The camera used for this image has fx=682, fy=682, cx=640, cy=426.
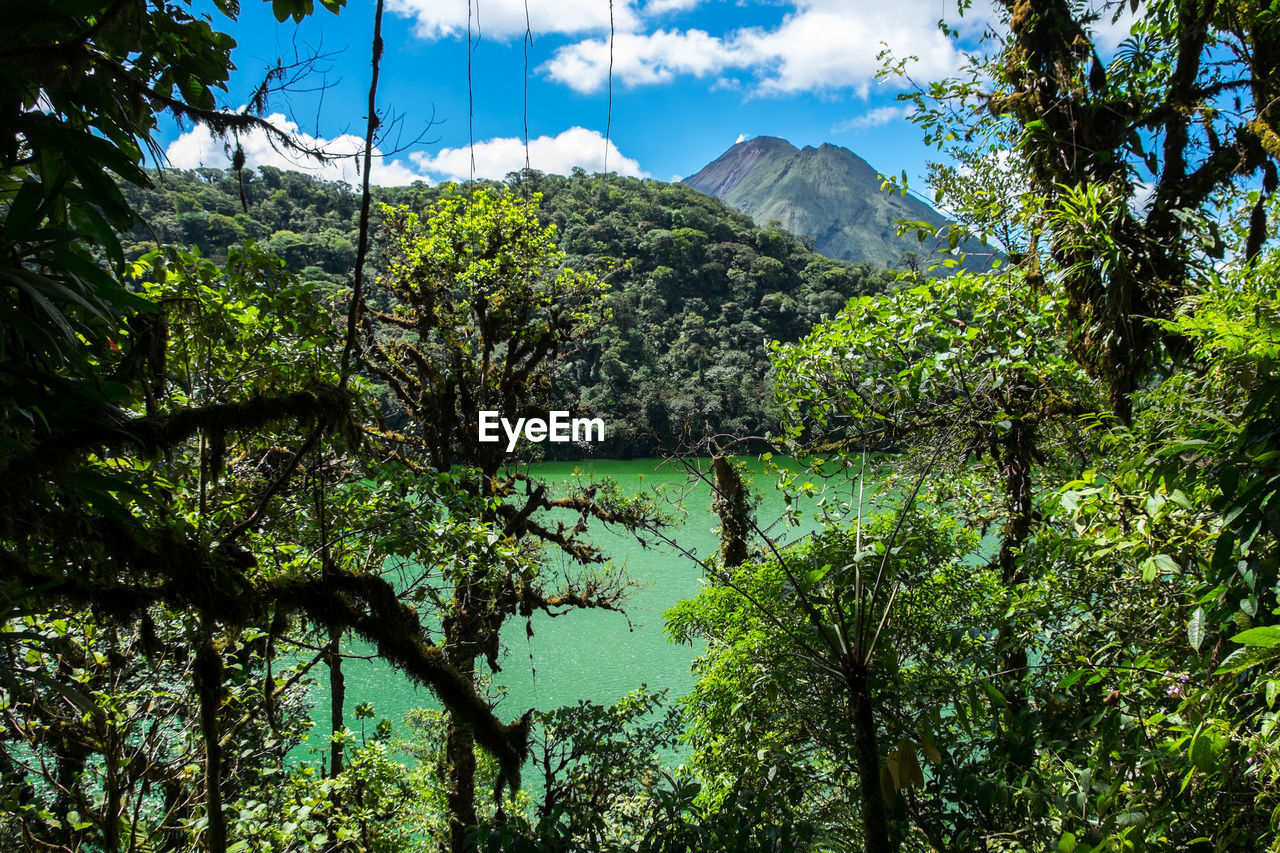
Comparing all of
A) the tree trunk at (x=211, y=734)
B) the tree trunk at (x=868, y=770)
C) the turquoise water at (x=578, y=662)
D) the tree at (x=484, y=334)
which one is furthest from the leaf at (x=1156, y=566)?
the turquoise water at (x=578, y=662)

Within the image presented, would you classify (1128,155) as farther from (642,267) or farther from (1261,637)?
(642,267)

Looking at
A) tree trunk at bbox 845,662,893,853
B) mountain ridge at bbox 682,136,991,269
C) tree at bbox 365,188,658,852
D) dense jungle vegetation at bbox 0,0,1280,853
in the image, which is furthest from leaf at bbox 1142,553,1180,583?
mountain ridge at bbox 682,136,991,269

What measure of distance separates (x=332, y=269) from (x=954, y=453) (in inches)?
930

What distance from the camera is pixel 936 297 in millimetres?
3338

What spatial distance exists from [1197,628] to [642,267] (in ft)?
117

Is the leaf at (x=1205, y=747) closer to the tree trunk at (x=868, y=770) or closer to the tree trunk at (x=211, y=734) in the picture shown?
the tree trunk at (x=868, y=770)

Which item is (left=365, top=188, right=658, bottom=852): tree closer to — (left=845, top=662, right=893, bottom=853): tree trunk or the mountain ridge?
(left=845, top=662, right=893, bottom=853): tree trunk

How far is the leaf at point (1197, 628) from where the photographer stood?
1.54 metres

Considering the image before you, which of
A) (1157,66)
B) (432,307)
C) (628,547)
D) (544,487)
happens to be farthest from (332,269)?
(1157,66)

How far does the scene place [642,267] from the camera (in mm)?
36125

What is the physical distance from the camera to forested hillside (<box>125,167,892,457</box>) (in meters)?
22.2

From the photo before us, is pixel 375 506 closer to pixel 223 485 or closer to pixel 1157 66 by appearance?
pixel 223 485

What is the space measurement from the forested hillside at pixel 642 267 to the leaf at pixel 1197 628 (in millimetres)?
13036

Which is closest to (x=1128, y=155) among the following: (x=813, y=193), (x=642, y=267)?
(x=642, y=267)
